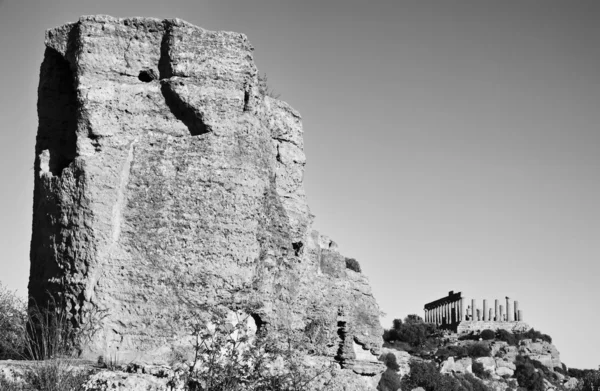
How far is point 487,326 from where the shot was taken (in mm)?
81000

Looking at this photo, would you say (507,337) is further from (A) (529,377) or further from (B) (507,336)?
(A) (529,377)

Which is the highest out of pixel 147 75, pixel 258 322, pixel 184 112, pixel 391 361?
pixel 147 75

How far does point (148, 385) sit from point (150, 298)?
1093mm

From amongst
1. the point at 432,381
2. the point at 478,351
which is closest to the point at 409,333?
the point at 478,351

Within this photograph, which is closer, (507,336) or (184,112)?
(184,112)

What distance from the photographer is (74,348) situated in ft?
27.4

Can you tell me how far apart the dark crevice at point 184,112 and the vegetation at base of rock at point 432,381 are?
36.2m

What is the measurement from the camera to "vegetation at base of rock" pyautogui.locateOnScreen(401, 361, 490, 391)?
44566 millimetres

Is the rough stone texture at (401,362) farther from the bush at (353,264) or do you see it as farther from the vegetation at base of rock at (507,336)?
the vegetation at base of rock at (507,336)

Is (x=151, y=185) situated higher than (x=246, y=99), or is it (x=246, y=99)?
(x=246, y=99)

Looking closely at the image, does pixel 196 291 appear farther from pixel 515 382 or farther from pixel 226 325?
pixel 515 382

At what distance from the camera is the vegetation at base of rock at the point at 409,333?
69.0 m

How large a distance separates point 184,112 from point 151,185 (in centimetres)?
102

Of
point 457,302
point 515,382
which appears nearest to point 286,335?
point 515,382
